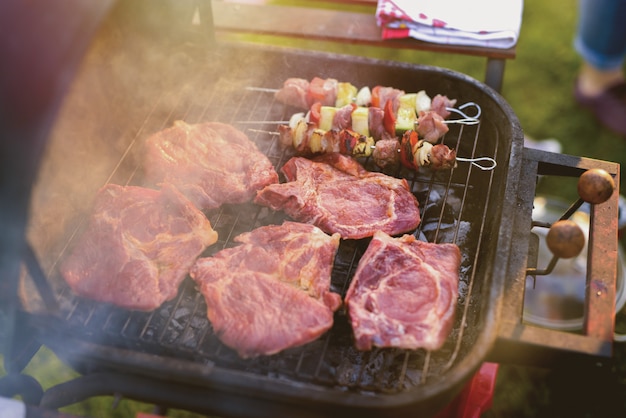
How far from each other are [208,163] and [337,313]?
141 centimetres

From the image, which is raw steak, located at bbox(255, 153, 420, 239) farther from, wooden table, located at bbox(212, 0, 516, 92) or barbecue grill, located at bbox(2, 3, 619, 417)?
wooden table, located at bbox(212, 0, 516, 92)

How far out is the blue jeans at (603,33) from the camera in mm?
5914

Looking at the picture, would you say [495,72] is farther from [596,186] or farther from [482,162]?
[596,186]

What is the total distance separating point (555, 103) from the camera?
22.1ft

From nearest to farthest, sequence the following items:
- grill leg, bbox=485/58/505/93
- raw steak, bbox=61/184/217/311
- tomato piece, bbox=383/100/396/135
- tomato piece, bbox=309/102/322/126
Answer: raw steak, bbox=61/184/217/311, tomato piece, bbox=383/100/396/135, tomato piece, bbox=309/102/322/126, grill leg, bbox=485/58/505/93

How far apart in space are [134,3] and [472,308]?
2.99 m

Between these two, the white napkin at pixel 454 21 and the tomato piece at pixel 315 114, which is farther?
the white napkin at pixel 454 21

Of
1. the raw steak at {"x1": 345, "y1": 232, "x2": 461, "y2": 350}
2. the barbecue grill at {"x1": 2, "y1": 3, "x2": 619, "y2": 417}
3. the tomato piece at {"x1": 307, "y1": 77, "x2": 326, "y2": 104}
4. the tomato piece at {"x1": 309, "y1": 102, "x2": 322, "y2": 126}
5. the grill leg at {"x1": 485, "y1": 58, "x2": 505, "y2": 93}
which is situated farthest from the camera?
the grill leg at {"x1": 485, "y1": 58, "x2": 505, "y2": 93}

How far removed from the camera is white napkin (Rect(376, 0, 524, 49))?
4.23 meters

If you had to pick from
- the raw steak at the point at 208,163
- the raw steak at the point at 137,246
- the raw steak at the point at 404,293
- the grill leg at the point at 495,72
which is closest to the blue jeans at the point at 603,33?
the grill leg at the point at 495,72

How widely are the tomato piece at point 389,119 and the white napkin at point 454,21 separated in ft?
2.28

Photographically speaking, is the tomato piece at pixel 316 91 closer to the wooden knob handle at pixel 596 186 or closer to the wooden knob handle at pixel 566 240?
the wooden knob handle at pixel 596 186

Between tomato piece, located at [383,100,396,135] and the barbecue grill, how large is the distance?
0.29 m

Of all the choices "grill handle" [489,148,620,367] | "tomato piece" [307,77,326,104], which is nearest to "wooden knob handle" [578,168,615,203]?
"grill handle" [489,148,620,367]
